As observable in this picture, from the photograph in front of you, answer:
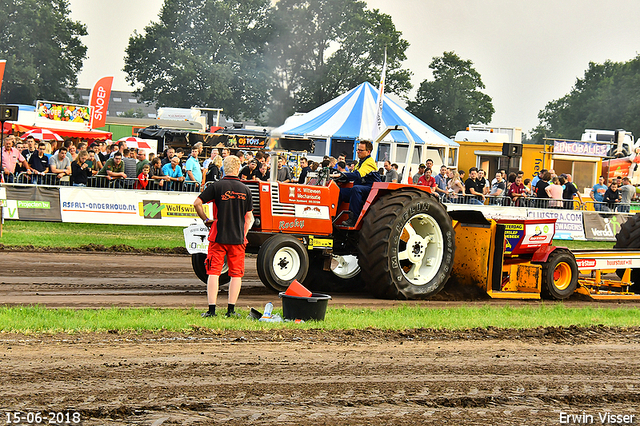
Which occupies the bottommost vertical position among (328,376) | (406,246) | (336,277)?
(328,376)

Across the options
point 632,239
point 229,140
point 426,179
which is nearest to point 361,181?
point 632,239

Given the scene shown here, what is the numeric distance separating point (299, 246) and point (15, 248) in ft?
22.0

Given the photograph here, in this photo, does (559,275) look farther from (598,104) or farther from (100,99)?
(598,104)

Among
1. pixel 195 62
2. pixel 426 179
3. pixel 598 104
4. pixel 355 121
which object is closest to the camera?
pixel 426 179

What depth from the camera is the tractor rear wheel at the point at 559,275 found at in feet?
34.3

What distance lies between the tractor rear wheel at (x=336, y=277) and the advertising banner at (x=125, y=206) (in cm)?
737

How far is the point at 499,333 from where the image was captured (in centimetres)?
742

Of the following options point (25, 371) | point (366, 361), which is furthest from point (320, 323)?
point (25, 371)

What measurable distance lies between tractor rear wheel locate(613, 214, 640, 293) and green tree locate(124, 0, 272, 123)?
4597 centimetres

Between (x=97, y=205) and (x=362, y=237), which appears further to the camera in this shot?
(x=97, y=205)

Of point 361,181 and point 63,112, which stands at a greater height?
point 63,112

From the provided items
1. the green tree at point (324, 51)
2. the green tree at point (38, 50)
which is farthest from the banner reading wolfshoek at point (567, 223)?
the green tree at point (38, 50)

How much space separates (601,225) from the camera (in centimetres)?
2127

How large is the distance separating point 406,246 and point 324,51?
81.6 ft
